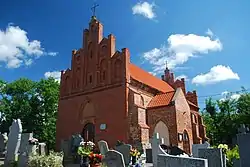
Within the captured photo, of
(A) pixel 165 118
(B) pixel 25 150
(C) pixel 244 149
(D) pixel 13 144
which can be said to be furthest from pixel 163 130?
(D) pixel 13 144

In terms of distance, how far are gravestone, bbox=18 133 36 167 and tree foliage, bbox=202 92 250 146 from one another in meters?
31.8

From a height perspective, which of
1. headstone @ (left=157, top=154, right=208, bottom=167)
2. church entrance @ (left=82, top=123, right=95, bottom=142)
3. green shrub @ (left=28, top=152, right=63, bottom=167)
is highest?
church entrance @ (left=82, top=123, right=95, bottom=142)

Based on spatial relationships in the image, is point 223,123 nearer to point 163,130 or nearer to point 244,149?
point 163,130

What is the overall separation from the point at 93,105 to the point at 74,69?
4901mm

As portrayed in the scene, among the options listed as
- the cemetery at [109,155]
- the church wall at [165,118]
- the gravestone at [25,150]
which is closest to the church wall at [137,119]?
the church wall at [165,118]

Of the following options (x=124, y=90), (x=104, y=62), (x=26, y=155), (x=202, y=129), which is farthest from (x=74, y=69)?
(x=202, y=129)

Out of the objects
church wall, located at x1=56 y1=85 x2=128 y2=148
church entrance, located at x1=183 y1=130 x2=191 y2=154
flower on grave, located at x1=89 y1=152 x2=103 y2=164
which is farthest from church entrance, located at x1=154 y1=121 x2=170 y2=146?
flower on grave, located at x1=89 y1=152 x2=103 y2=164

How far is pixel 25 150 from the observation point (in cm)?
1192

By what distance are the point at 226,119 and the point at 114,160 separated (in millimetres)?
35473

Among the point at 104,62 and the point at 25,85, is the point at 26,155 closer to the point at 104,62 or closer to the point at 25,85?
the point at 104,62

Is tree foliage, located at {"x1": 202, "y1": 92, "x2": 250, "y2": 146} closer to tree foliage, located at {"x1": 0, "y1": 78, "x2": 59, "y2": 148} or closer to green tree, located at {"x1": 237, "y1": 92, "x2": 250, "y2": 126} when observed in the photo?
green tree, located at {"x1": 237, "y1": 92, "x2": 250, "y2": 126}

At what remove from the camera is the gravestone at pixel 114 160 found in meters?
8.40

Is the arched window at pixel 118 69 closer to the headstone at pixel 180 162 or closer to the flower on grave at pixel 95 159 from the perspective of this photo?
the flower on grave at pixel 95 159

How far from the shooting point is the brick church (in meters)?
20.0
